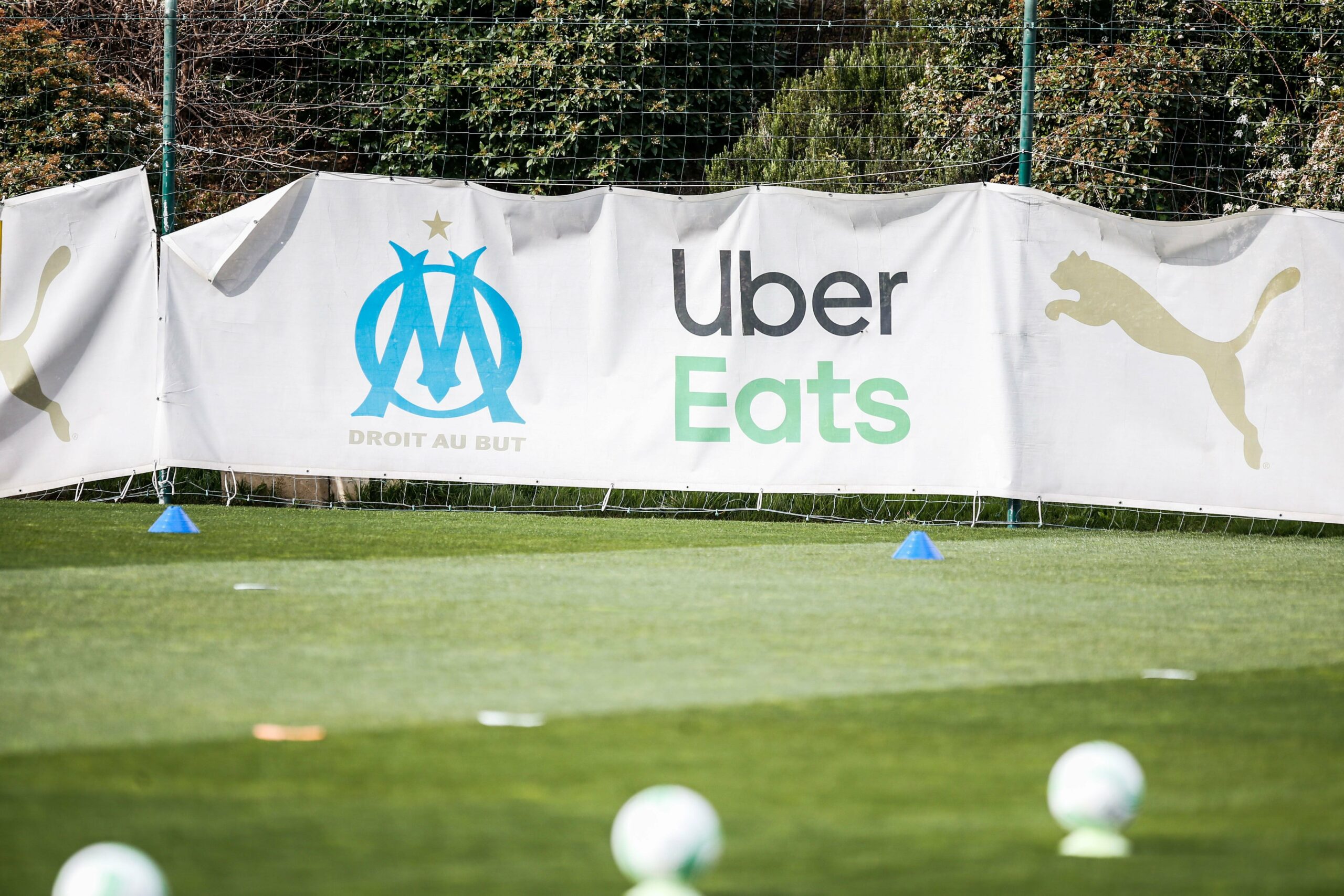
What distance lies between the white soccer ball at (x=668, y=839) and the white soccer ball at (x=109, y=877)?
2.12ft

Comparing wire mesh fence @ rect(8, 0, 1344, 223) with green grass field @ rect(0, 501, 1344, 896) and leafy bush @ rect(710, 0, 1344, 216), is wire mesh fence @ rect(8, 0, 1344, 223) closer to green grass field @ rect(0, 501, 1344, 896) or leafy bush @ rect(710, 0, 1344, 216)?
leafy bush @ rect(710, 0, 1344, 216)

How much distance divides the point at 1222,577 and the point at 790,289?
11.1 ft

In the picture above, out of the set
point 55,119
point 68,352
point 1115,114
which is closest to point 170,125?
point 68,352

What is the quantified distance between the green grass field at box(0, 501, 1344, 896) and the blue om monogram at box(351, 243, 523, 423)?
2482 mm

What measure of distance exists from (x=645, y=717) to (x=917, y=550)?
3.99m

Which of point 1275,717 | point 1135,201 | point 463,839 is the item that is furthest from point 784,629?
point 1135,201

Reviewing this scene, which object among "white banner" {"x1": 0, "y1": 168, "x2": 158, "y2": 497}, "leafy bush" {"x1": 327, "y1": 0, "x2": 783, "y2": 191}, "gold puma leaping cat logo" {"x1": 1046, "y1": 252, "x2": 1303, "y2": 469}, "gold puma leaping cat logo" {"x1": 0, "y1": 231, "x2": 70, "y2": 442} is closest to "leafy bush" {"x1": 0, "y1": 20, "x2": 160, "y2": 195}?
"leafy bush" {"x1": 327, "y1": 0, "x2": 783, "y2": 191}

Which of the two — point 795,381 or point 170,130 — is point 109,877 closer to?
point 795,381

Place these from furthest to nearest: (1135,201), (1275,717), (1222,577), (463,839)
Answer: (1135,201) → (1222,577) → (1275,717) → (463,839)

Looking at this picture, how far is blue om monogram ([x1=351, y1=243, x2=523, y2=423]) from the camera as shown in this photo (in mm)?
9570

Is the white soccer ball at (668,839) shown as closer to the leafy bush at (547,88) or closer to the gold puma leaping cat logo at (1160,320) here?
the gold puma leaping cat logo at (1160,320)

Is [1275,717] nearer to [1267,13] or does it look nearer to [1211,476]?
[1211,476]

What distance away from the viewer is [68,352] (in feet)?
31.4

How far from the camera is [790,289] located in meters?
9.55
